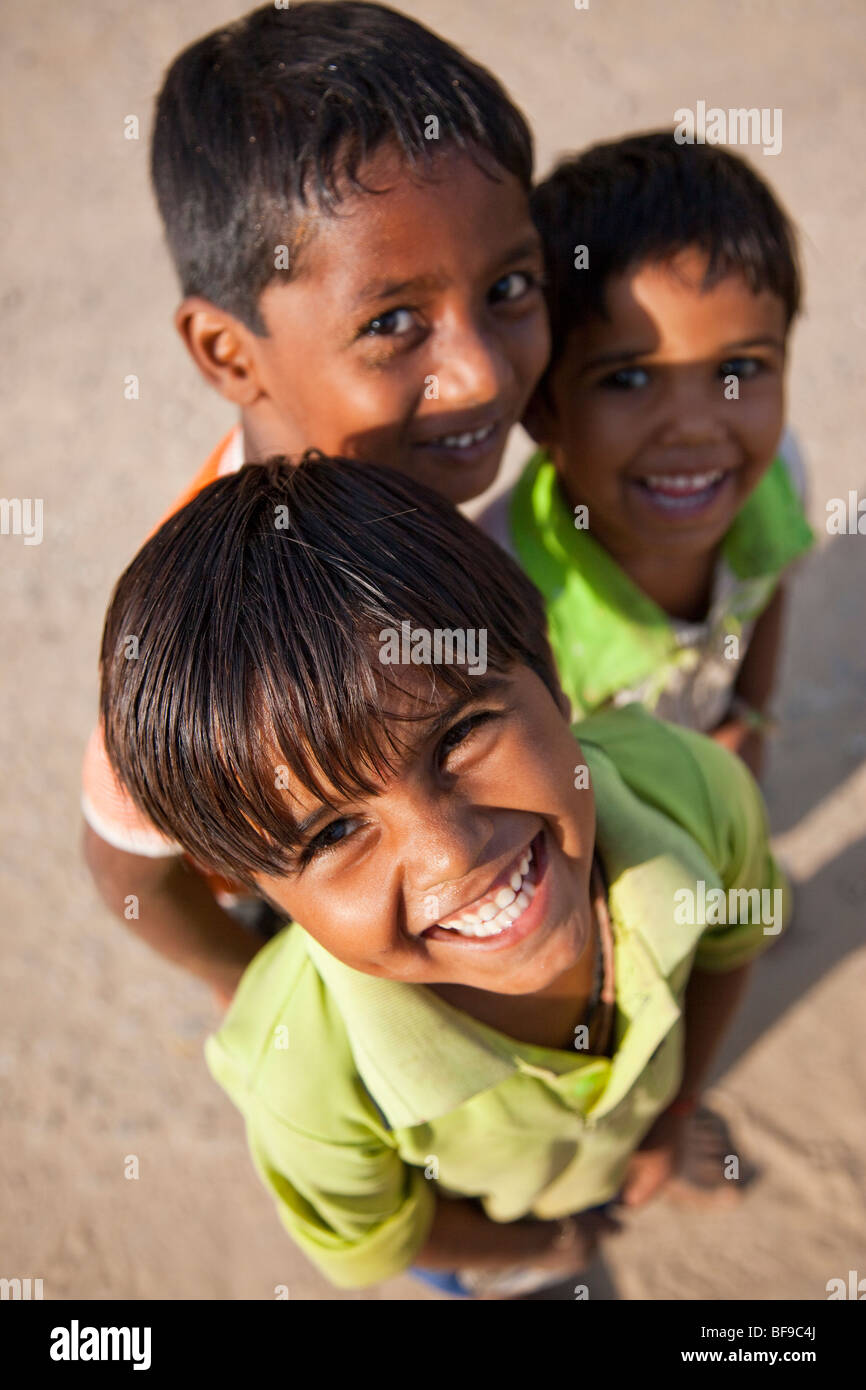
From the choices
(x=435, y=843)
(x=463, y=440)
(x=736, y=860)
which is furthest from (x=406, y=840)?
(x=463, y=440)

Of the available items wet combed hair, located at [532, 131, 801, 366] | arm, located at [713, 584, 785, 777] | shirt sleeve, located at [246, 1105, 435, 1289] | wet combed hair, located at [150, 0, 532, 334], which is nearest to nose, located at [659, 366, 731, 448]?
wet combed hair, located at [532, 131, 801, 366]

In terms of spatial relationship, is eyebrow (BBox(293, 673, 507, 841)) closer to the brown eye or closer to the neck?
the brown eye

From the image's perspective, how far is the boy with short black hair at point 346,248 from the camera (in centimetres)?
145

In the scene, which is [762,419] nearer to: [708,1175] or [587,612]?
[587,612]

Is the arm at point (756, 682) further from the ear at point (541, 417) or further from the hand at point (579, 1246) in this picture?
the hand at point (579, 1246)

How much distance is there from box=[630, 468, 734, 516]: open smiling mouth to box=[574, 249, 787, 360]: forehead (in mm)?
213

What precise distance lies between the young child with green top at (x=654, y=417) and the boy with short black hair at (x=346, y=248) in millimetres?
151

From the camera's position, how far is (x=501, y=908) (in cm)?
122

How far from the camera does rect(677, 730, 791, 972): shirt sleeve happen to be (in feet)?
4.91

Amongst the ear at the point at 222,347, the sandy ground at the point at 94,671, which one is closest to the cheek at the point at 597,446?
the ear at the point at 222,347

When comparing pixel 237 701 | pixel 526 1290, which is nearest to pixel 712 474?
pixel 237 701

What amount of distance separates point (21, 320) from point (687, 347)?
2.85 meters

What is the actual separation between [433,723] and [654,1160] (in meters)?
1.26

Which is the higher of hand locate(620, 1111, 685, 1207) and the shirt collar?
the shirt collar
